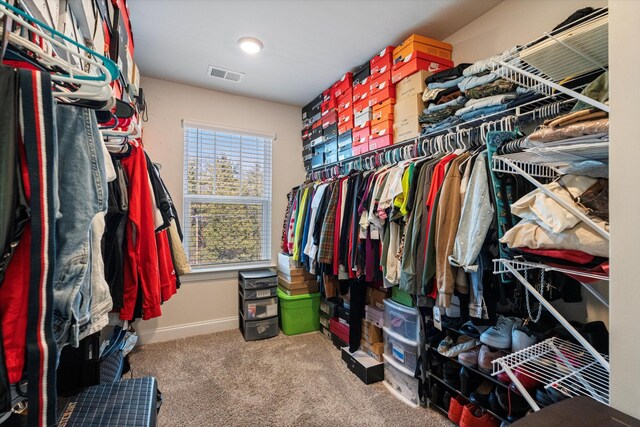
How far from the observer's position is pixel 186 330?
9.64ft

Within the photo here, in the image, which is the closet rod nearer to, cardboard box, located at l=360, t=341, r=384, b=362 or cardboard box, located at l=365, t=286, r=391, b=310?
cardboard box, located at l=365, t=286, r=391, b=310

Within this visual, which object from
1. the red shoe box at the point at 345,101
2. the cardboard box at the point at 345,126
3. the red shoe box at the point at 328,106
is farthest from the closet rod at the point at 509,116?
the red shoe box at the point at 328,106

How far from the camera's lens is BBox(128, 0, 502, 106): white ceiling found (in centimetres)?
185

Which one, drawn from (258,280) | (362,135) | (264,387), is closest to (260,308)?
(258,280)

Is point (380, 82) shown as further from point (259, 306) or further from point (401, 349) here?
point (259, 306)

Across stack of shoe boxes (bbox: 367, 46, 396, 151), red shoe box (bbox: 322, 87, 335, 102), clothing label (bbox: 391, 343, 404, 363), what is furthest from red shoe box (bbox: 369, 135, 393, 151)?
clothing label (bbox: 391, 343, 404, 363)

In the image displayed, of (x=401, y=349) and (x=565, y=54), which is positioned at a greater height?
(x=565, y=54)

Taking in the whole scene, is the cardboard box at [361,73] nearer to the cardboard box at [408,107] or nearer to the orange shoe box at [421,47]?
the orange shoe box at [421,47]

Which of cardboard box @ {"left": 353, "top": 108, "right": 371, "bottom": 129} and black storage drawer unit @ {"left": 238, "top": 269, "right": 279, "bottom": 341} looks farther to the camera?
black storage drawer unit @ {"left": 238, "top": 269, "right": 279, "bottom": 341}

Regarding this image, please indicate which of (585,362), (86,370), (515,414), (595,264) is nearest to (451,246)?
(595,264)

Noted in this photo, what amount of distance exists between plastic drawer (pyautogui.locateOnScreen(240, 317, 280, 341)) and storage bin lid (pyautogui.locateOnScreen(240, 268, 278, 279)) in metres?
0.42

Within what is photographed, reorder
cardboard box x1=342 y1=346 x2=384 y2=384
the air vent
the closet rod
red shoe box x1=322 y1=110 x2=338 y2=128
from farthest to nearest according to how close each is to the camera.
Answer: red shoe box x1=322 y1=110 x2=338 y2=128 → the air vent → cardboard box x1=342 y1=346 x2=384 y2=384 → the closet rod

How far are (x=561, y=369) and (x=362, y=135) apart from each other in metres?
1.94

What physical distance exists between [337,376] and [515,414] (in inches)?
46.6
